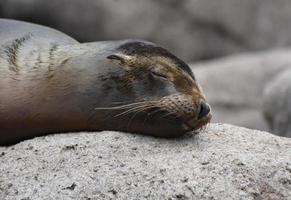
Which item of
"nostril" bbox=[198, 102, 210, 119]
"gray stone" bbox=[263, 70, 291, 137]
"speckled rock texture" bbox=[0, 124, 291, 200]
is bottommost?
"gray stone" bbox=[263, 70, 291, 137]

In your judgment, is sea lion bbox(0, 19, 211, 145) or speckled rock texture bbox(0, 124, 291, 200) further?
sea lion bbox(0, 19, 211, 145)

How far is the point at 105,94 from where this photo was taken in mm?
4508

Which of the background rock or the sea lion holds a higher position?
the sea lion

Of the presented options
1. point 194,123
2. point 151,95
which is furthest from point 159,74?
point 194,123

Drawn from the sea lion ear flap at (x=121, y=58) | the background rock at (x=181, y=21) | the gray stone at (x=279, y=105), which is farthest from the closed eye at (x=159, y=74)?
the background rock at (x=181, y=21)

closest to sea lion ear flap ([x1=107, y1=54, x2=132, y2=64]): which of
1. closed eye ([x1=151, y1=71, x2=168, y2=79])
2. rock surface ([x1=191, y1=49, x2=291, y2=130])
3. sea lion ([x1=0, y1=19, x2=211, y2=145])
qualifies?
sea lion ([x1=0, y1=19, x2=211, y2=145])

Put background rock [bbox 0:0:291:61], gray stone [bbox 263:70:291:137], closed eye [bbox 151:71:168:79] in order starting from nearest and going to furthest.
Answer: closed eye [bbox 151:71:168:79], gray stone [bbox 263:70:291:137], background rock [bbox 0:0:291:61]

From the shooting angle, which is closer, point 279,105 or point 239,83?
point 279,105

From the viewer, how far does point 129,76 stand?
4527 millimetres

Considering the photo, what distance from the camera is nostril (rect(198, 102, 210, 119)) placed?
434 centimetres

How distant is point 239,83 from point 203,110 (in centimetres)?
656

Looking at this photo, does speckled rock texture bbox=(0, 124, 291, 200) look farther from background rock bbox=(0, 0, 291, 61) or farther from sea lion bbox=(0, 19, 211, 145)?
background rock bbox=(0, 0, 291, 61)

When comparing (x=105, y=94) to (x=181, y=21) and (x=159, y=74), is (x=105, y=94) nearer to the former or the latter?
(x=159, y=74)

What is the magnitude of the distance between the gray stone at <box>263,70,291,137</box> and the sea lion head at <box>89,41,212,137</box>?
291 centimetres
